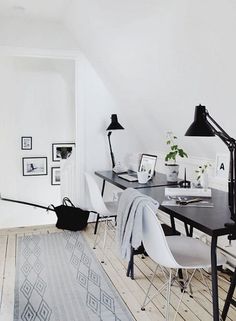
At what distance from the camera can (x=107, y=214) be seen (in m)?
3.09

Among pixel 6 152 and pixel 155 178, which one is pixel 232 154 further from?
pixel 6 152

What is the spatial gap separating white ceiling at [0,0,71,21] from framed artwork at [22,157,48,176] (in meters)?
2.05

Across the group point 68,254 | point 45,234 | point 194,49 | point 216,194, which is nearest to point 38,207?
point 45,234

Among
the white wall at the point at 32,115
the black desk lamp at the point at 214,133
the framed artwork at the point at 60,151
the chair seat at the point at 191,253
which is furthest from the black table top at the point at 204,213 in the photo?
the white wall at the point at 32,115

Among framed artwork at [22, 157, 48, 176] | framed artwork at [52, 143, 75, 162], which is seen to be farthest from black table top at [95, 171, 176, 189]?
framed artwork at [22, 157, 48, 176]

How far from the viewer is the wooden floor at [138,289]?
2162 millimetres

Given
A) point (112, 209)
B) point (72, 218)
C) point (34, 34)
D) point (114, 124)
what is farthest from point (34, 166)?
point (112, 209)

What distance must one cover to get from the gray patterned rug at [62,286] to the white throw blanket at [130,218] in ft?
1.66

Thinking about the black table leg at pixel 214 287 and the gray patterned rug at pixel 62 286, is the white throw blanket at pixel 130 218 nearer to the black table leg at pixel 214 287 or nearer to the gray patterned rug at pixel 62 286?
the black table leg at pixel 214 287

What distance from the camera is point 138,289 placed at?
8.20 feet

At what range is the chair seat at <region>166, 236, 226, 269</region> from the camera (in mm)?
1913

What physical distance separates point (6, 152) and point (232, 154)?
3.62m

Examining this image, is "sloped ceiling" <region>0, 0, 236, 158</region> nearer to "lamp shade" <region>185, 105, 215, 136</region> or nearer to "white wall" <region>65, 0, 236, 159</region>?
"white wall" <region>65, 0, 236, 159</region>

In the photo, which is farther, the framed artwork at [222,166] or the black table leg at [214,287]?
the framed artwork at [222,166]
